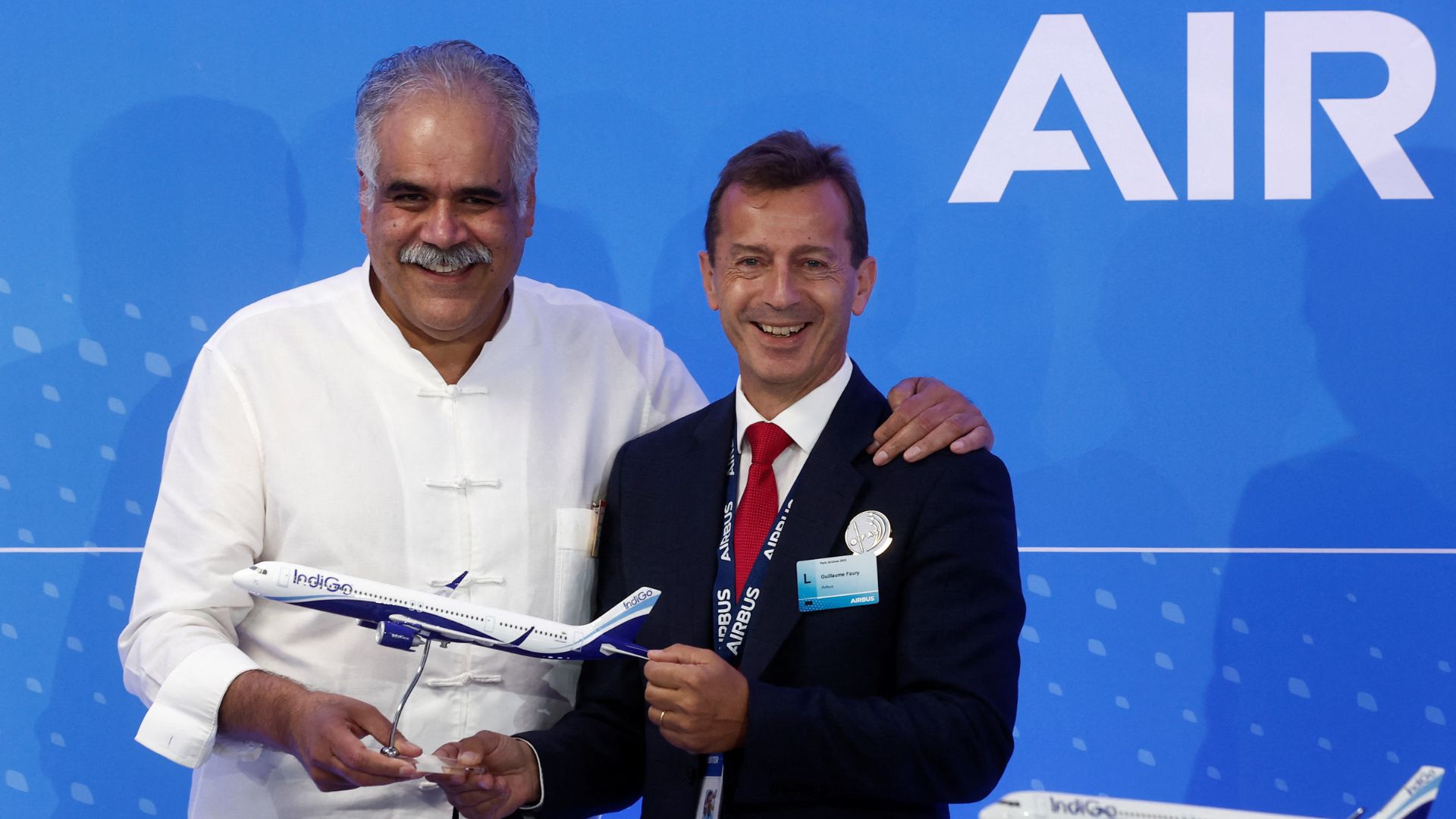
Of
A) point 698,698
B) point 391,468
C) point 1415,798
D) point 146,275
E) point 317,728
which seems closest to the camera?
point 1415,798

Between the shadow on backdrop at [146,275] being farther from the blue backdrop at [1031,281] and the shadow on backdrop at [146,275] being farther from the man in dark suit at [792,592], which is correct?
the man in dark suit at [792,592]

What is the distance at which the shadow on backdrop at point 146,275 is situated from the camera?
12.9ft

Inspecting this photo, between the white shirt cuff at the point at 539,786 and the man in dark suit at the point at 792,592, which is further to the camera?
the white shirt cuff at the point at 539,786

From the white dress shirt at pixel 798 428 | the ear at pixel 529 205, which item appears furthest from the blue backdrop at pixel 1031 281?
the white dress shirt at pixel 798 428

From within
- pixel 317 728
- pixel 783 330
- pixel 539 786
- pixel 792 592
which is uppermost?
pixel 783 330

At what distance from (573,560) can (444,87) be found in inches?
40.4

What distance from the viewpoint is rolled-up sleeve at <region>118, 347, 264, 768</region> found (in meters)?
2.59

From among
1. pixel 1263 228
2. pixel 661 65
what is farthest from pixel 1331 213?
pixel 661 65

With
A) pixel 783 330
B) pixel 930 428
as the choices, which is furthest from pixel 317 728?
pixel 930 428

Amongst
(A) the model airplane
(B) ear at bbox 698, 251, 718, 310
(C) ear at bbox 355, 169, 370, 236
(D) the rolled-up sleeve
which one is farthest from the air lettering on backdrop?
(A) the model airplane

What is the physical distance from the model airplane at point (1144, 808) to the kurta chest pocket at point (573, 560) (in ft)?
4.18

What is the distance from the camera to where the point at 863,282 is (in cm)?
277

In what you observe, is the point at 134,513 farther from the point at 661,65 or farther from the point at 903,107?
the point at 903,107

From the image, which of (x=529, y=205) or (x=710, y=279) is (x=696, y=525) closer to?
(x=710, y=279)
